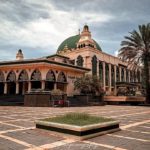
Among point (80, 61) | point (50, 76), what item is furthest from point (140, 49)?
point (80, 61)

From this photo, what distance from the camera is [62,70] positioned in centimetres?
4062

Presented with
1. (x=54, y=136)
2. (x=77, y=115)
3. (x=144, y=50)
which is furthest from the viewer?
(x=144, y=50)

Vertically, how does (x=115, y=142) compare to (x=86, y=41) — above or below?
below

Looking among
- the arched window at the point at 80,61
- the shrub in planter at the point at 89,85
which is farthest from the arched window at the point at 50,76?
the arched window at the point at 80,61

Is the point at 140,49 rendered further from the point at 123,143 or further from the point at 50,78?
the point at 123,143

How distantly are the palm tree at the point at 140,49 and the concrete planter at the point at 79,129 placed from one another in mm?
23538

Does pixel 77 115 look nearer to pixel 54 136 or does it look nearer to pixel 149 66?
pixel 54 136

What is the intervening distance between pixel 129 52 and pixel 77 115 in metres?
23.9

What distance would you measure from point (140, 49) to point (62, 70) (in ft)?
49.2

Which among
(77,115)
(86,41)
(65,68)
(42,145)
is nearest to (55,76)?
(65,68)

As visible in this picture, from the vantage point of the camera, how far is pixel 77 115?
29.3ft

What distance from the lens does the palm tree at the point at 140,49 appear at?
99.7 ft

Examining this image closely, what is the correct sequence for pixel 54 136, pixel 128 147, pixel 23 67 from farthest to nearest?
pixel 23 67 < pixel 54 136 < pixel 128 147

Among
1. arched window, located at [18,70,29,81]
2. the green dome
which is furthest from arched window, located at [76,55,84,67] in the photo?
arched window, located at [18,70,29,81]
